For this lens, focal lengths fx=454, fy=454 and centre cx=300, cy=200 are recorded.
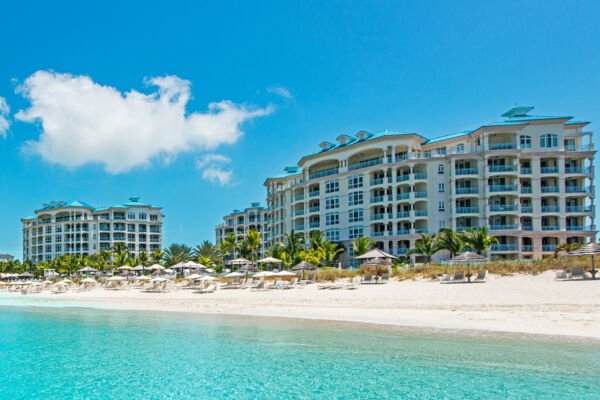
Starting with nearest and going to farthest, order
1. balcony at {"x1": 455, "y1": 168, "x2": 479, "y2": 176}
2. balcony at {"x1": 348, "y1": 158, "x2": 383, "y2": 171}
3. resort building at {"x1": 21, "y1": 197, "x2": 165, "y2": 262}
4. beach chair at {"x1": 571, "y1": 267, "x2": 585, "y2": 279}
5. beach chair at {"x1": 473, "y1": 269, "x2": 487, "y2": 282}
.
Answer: beach chair at {"x1": 571, "y1": 267, "x2": 585, "y2": 279} → beach chair at {"x1": 473, "y1": 269, "x2": 487, "y2": 282} → balcony at {"x1": 455, "y1": 168, "x2": 479, "y2": 176} → balcony at {"x1": 348, "y1": 158, "x2": 383, "y2": 171} → resort building at {"x1": 21, "y1": 197, "x2": 165, "y2": 262}

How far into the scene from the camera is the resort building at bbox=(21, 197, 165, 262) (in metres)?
97.1

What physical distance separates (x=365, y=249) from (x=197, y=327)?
24.9 m

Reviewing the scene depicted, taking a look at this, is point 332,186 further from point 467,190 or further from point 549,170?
point 549,170

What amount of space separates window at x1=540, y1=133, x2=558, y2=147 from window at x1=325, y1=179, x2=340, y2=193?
23.2 meters

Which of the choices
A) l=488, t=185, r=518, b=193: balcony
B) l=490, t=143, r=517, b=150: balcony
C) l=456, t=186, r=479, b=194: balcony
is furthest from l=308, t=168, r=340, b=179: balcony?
l=488, t=185, r=518, b=193: balcony

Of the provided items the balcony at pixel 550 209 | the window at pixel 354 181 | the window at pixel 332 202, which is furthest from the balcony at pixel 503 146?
the window at pixel 332 202

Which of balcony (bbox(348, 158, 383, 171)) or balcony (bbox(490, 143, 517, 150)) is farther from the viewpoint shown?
balcony (bbox(348, 158, 383, 171))

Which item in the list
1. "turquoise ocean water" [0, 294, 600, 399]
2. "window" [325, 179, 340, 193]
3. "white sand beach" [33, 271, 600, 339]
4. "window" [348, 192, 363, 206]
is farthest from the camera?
"window" [325, 179, 340, 193]

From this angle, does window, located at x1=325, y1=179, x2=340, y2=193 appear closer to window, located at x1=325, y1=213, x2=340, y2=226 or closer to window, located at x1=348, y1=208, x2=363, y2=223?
window, located at x1=325, y1=213, x2=340, y2=226

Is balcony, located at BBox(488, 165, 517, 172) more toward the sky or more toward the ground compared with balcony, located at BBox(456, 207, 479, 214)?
more toward the sky

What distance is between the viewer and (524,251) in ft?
153

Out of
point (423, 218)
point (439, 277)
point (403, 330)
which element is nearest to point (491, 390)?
point (403, 330)

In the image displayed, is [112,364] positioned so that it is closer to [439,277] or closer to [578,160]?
[439,277]

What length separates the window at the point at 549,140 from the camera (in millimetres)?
48938
